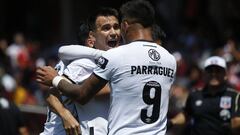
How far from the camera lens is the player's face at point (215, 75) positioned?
33.4 ft

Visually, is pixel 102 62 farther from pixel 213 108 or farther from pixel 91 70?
pixel 213 108

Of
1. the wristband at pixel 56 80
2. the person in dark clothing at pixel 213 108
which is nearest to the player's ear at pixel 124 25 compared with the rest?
the wristband at pixel 56 80

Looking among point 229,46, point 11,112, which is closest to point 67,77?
point 11,112

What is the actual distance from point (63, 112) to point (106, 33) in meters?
0.81

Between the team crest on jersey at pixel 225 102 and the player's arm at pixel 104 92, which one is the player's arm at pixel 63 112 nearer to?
the player's arm at pixel 104 92

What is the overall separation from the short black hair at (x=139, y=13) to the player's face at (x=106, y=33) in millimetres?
667

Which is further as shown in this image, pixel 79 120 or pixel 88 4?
pixel 88 4

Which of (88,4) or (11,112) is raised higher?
(88,4)

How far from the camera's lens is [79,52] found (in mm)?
6973

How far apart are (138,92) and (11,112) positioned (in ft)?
12.6

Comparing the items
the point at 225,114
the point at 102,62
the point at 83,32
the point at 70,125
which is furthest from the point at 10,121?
the point at 102,62

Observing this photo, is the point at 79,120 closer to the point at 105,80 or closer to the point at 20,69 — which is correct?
the point at 105,80

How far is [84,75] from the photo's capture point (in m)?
6.95

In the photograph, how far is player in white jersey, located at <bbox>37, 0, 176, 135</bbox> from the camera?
6.43m
